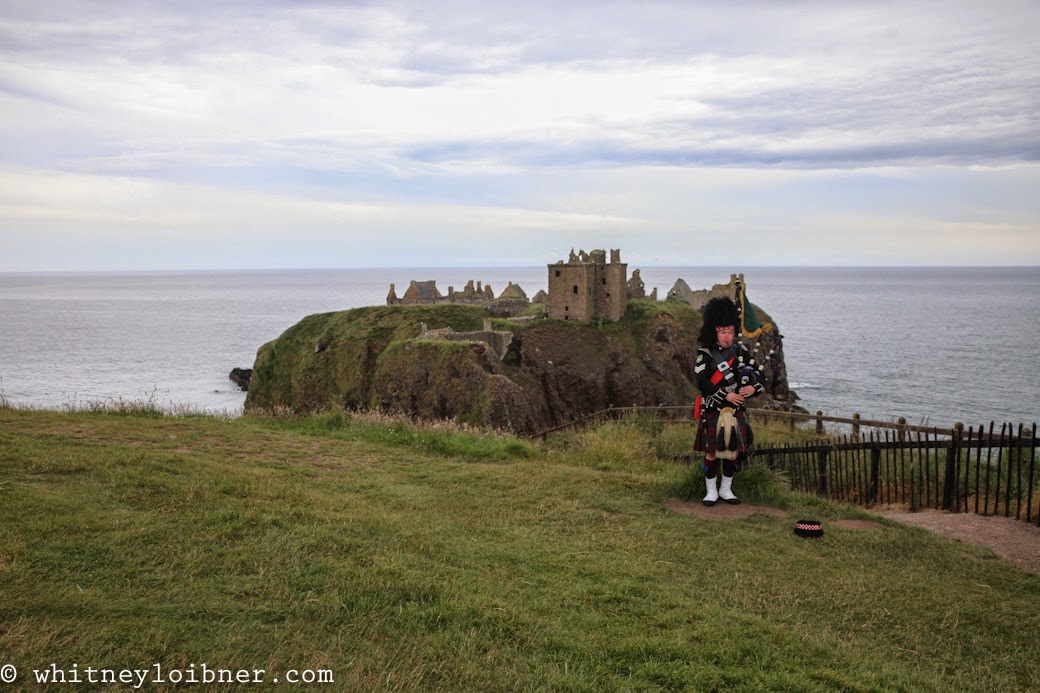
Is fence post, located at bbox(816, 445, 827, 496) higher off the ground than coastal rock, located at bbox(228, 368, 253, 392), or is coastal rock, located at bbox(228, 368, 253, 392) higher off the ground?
fence post, located at bbox(816, 445, 827, 496)

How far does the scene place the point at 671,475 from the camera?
1309 centimetres

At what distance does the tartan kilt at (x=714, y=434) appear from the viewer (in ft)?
38.4

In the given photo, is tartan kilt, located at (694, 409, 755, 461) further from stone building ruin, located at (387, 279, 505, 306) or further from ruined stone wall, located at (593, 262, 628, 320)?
stone building ruin, located at (387, 279, 505, 306)

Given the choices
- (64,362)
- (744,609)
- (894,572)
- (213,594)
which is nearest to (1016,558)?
(894,572)

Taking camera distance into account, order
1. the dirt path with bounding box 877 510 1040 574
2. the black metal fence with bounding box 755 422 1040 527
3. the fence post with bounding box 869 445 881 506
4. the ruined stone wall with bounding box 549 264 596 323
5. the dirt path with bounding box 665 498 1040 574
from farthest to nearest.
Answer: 1. the ruined stone wall with bounding box 549 264 596 323
2. the fence post with bounding box 869 445 881 506
3. the black metal fence with bounding box 755 422 1040 527
4. the dirt path with bounding box 665 498 1040 574
5. the dirt path with bounding box 877 510 1040 574

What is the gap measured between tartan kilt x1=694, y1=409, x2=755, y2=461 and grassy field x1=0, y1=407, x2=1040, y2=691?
0.60 m

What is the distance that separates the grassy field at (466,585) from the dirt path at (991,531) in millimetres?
501

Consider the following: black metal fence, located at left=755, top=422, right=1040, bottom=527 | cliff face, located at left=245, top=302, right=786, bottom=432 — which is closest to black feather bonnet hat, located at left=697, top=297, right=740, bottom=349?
black metal fence, located at left=755, top=422, right=1040, bottom=527

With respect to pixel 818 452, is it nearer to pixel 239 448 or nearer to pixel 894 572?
pixel 894 572

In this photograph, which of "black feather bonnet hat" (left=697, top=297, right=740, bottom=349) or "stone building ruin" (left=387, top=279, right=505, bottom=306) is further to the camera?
"stone building ruin" (left=387, top=279, right=505, bottom=306)

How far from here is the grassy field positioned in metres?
5.51

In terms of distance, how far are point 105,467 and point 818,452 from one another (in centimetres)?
1206

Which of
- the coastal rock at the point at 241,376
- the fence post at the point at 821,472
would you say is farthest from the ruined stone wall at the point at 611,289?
the fence post at the point at 821,472

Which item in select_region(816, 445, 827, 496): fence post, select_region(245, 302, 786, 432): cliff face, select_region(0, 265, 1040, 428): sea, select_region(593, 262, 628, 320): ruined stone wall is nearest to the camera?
select_region(816, 445, 827, 496): fence post
